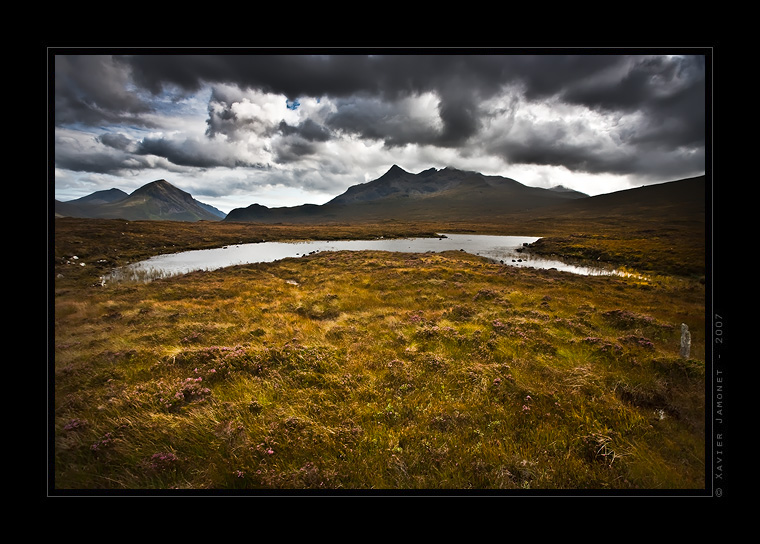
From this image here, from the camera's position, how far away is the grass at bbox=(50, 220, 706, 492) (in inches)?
152

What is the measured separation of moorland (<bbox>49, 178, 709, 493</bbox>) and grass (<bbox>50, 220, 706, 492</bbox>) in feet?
0.12

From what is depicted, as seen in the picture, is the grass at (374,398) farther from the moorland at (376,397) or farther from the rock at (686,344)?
the rock at (686,344)

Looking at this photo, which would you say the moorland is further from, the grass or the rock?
the rock

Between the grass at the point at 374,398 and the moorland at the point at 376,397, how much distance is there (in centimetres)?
4

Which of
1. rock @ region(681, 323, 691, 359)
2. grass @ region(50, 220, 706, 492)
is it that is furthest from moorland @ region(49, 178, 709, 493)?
rock @ region(681, 323, 691, 359)

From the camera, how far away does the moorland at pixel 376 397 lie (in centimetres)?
385

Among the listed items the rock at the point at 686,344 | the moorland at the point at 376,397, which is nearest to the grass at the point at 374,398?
the moorland at the point at 376,397

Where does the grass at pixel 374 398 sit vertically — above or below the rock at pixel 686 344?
below
